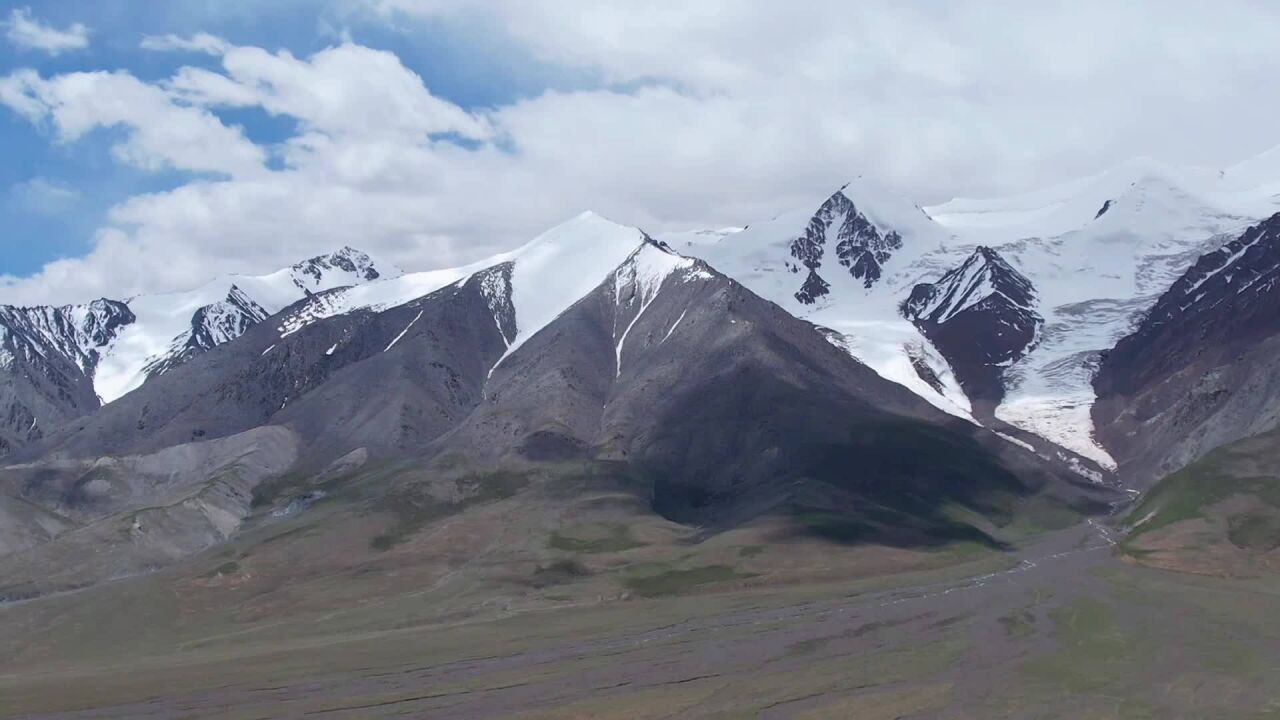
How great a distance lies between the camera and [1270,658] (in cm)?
15625

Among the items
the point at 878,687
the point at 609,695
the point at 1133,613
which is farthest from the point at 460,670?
the point at 1133,613

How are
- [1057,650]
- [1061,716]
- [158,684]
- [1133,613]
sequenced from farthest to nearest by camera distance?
1. [1133,613]
2. [158,684]
3. [1057,650]
4. [1061,716]

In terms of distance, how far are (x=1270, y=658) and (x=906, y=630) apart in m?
43.5

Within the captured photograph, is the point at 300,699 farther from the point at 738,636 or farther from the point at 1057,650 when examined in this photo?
the point at 1057,650

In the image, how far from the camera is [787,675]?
15575cm

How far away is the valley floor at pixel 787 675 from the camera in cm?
13950

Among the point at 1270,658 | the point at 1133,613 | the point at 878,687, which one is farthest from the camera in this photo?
the point at 1133,613

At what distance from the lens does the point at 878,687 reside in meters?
147

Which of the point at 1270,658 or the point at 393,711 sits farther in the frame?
the point at 1270,658

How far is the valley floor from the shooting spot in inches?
5492

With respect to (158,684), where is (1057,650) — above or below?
below

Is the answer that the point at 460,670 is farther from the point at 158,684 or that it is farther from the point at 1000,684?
the point at 1000,684

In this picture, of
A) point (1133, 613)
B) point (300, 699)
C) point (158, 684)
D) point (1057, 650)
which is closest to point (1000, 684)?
point (1057, 650)

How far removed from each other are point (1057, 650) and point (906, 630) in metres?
23.0
